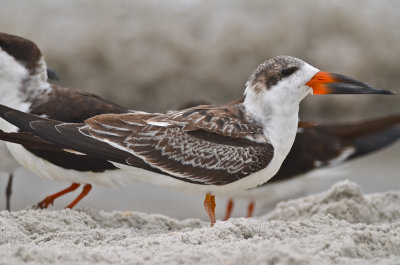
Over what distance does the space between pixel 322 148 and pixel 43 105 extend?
319 cm

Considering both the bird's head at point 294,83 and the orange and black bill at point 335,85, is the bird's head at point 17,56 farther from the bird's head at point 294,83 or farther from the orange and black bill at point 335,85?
the orange and black bill at point 335,85

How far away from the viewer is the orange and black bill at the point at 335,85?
4.41m

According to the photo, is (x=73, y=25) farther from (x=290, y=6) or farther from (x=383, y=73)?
(x=383, y=73)

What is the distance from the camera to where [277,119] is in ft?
14.4

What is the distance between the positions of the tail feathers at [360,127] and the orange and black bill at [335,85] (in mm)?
2855

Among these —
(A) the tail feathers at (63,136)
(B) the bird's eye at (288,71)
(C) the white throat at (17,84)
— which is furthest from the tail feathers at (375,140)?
(A) the tail feathers at (63,136)

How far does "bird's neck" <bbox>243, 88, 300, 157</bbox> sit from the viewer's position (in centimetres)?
439

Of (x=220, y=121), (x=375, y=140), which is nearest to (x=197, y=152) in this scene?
(x=220, y=121)

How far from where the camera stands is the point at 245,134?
14.4 ft

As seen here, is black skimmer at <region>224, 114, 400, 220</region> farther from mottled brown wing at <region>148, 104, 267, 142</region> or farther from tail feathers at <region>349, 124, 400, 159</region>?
mottled brown wing at <region>148, 104, 267, 142</region>

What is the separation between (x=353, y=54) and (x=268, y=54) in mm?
1427

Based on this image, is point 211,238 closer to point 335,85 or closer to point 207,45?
point 335,85

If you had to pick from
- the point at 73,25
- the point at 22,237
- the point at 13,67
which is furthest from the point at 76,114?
the point at 73,25

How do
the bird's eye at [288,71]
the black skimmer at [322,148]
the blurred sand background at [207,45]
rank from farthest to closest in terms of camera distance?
1. the blurred sand background at [207,45]
2. the black skimmer at [322,148]
3. the bird's eye at [288,71]
